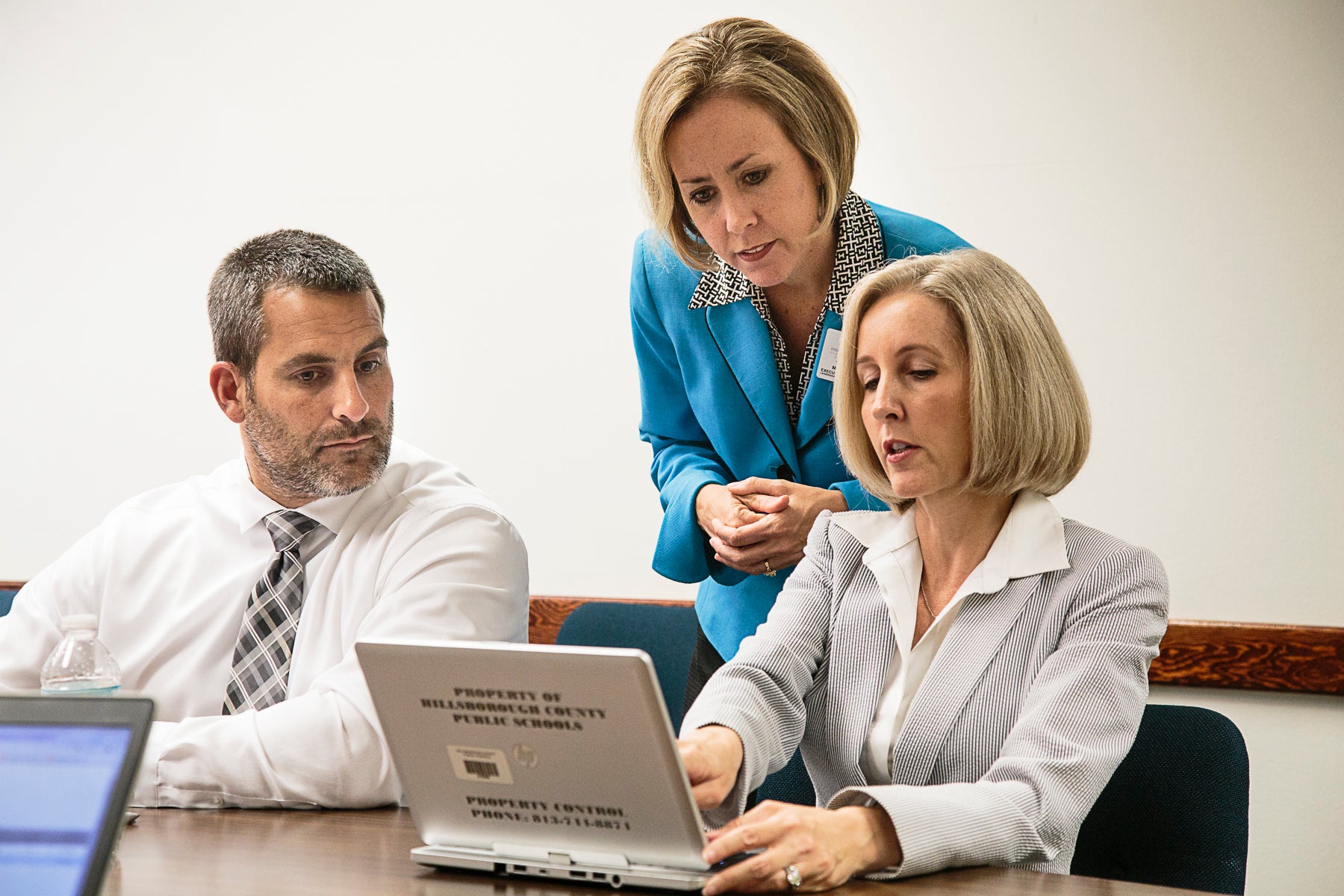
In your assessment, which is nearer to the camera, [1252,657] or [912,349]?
[912,349]

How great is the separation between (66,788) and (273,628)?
105 cm

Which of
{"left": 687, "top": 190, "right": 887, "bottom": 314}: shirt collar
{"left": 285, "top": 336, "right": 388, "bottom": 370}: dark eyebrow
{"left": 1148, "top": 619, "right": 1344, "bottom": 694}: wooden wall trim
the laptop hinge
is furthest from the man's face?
{"left": 1148, "top": 619, "right": 1344, "bottom": 694}: wooden wall trim

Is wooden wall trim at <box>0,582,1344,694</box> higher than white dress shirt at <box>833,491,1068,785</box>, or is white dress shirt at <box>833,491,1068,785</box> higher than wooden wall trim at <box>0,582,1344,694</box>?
white dress shirt at <box>833,491,1068,785</box>

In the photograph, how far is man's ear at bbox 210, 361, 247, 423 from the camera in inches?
82.0

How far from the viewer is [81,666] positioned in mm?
1939

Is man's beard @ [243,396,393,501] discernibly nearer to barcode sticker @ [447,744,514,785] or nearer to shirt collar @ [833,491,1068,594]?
shirt collar @ [833,491,1068,594]

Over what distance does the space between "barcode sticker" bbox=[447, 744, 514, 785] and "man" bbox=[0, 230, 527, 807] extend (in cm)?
70

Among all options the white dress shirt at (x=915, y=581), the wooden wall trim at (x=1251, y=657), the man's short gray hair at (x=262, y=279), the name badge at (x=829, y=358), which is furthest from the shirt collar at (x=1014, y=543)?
the wooden wall trim at (x=1251, y=657)

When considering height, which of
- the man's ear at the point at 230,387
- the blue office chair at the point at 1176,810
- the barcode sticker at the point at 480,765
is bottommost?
the blue office chair at the point at 1176,810

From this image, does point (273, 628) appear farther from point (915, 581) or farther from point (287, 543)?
point (915, 581)

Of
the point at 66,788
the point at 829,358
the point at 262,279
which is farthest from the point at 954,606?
the point at 262,279

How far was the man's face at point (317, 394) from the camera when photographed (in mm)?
2002

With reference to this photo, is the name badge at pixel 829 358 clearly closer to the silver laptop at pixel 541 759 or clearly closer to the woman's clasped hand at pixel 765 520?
the woman's clasped hand at pixel 765 520

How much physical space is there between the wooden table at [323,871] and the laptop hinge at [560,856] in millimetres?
22
